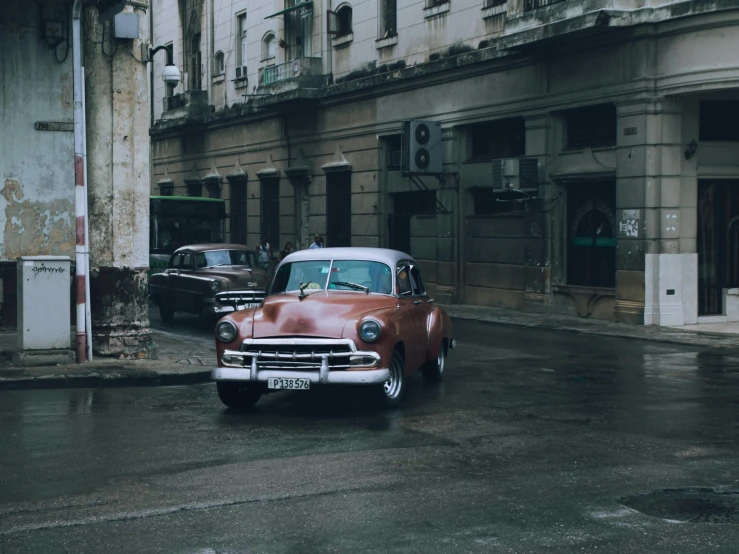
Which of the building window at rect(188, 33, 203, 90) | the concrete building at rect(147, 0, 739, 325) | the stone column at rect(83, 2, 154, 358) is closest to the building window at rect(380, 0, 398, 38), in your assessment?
the concrete building at rect(147, 0, 739, 325)

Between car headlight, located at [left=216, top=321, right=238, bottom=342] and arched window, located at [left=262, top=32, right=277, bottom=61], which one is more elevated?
arched window, located at [left=262, top=32, right=277, bottom=61]

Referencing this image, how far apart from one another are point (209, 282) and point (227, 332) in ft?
30.9

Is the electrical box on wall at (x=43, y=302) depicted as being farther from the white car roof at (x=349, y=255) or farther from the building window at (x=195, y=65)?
the building window at (x=195, y=65)

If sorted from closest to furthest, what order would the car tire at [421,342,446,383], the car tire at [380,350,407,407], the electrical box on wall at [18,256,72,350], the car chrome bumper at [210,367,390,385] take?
the car chrome bumper at [210,367,390,385] → the car tire at [380,350,407,407] → the car tire at [421,342,446,383] → the electrical box on wall at [18,256,72,350]

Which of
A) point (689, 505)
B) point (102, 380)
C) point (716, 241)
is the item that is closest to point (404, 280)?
point (102, 380)

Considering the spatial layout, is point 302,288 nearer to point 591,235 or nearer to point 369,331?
point 369,331

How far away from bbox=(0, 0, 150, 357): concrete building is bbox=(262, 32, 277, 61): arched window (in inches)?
790

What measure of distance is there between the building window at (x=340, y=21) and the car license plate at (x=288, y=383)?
2323cm

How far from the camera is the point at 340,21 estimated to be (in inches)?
1249

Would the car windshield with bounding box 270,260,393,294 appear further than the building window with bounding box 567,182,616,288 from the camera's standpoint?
No

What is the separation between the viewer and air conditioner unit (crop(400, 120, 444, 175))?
26.1 metres

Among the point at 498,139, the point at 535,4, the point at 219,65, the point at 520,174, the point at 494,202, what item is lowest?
the point at 494,202

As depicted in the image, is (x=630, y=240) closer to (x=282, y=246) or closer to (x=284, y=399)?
(x=284, y=399)

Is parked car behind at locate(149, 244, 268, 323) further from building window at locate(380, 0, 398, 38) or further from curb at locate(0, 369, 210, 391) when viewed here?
building window at locate(380, 0, 398, 38)
